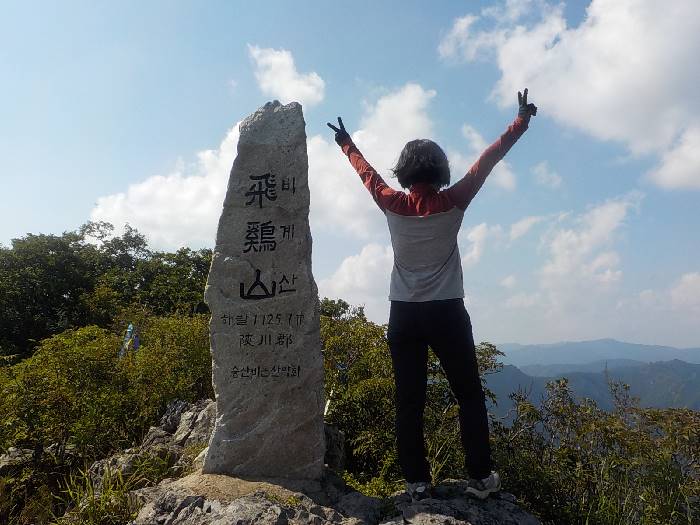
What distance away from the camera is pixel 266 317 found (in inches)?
168

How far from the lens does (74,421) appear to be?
5574 millimetres

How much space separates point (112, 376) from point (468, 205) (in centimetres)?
461

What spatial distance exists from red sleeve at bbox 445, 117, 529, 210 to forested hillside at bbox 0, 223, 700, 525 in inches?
89.2

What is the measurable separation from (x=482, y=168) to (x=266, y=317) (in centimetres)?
210

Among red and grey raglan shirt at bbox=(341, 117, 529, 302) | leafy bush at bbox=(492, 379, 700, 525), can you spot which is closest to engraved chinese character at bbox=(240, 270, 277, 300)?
red and grey raglan shirt at bbox=(341, 117, 529, 302)

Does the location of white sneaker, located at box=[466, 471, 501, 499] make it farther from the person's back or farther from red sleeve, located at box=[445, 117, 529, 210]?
red sleeve, located at box=[445, 117, 529, 210]

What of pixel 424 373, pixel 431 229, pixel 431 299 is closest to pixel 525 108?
pixel 431 229

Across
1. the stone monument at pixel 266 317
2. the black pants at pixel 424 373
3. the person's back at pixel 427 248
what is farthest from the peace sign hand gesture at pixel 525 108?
the stone monument at pixel 266 317

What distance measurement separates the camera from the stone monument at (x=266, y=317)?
163 inches

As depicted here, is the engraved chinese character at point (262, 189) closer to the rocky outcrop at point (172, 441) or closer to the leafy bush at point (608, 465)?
the rocky outcrop at point (172, 441)

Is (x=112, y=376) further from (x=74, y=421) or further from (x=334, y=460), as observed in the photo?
(x=334, y=460)

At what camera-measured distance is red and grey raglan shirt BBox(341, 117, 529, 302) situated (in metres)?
3.35

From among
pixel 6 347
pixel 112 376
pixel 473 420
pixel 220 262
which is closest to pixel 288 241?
pixel 220 262

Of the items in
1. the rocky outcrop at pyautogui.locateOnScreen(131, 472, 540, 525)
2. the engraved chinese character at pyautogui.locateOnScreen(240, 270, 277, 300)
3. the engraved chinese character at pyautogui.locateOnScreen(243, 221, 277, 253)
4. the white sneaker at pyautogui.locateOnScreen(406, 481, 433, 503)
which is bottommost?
the rocky outcrop at pyautogui.locateOnScreen(131, 472, 540, 525)
